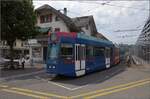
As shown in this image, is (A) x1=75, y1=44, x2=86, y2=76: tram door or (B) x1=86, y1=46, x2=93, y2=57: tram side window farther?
(B) x1=86, y1=46, x2=93, y2=57: tram side window

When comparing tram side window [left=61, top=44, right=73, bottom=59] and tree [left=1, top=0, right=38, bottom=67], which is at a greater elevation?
tree [left=1, top=0, right=38, bottom=67]

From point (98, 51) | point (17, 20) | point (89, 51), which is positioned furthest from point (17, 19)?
point (89, 51)

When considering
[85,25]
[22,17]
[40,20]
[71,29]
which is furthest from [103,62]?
[85,25]

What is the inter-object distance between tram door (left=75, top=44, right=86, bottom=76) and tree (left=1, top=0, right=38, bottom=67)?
10194 millimetres

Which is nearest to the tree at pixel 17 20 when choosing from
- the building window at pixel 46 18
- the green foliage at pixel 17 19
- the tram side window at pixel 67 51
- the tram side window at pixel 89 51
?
the green foliage at pixel 17 19

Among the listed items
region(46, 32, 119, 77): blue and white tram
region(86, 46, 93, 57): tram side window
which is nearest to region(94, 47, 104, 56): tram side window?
region(86, 46, 93, 57): tram side window

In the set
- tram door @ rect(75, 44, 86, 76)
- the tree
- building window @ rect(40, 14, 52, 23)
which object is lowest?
tram door @ rect(75, 44, 86, 76)

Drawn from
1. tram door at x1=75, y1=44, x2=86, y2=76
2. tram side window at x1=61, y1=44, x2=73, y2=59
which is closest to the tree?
tram door at x1=75, y1=44, x2=86, y2=76

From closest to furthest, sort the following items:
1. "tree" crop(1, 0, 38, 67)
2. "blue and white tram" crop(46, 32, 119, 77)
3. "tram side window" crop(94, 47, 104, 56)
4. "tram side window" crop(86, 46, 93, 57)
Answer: "blue and white tram" crop(46, 32, 119, 77) < "tram side window" crop(86, 46, 93, 57) < "tram side window" crop(94, 47, 104, 56) < "tree" crop(1, 0, 38, 67)

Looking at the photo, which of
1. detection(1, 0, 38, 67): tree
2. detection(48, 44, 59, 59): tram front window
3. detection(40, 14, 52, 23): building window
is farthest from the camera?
detection(40, 14, 52, 23): building window

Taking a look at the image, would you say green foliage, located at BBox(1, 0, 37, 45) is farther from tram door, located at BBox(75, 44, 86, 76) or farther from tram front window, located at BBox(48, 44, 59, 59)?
tram door, located at BBox(75, 44, 86, 76)

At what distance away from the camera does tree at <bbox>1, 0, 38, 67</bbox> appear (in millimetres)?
26875

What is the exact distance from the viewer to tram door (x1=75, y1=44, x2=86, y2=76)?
18.7 m

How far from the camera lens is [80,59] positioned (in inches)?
758
